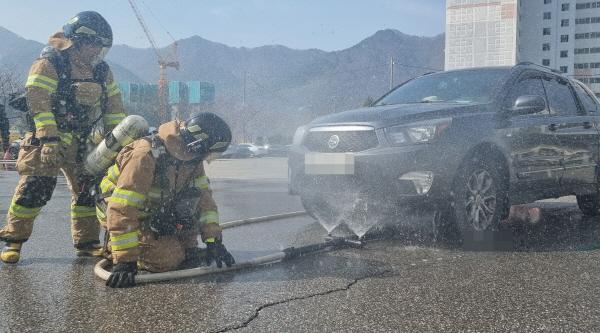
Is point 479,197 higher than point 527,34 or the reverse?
the reverse

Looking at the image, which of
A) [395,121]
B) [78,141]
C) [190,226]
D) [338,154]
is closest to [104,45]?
[78,141]

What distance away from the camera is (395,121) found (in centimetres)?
462

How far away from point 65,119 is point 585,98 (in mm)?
5639

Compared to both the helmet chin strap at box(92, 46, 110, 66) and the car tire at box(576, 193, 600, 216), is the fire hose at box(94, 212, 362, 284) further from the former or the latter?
the car tire at box(576, 193, 600, 216)

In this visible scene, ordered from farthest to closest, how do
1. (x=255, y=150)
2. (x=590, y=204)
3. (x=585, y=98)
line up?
(x=255, y=150) < (x=590, y=204) < (x=585, y=98)

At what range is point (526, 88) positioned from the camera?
5.54m

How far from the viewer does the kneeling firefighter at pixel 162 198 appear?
3346mm

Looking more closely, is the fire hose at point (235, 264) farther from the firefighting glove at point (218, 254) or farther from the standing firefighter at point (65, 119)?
the standing firefighter at point (65, 119)

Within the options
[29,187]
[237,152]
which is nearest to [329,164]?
[29,187]

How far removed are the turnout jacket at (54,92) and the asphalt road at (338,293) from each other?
3.32 ft

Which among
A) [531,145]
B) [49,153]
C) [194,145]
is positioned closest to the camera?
[194,145]

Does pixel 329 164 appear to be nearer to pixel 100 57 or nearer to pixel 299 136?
pixel 299 136

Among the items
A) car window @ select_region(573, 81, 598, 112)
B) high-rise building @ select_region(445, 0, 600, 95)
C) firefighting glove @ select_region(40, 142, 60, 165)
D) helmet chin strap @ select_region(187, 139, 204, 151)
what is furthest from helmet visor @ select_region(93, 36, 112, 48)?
high-rise building @ select_region(445, 0, 600, 95)

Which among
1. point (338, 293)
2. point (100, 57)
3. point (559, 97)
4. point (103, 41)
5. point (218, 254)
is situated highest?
point (103, 41)
